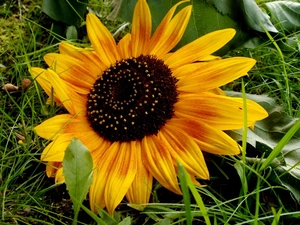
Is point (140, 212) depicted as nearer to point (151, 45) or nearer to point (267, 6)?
point (151, 45)

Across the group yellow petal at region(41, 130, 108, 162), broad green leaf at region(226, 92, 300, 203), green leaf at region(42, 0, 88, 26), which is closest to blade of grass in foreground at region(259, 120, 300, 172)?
broad green leaf at region(226, 92, 300, 203)

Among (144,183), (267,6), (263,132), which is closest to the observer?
(144,183)

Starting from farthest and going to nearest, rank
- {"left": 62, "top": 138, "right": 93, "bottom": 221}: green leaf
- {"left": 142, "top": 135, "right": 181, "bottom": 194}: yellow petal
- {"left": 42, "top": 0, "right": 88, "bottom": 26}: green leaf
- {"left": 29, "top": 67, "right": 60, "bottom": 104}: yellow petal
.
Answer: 1. {"left": 42, "top": 0, "right": 88, "bottom": 26}: green leaf
2. {"left": 29, "top": 67, "right": 60, "bottom": 104}: yellow petal
3. {"left": 142, "top": 135, "right": 181, "bottom": 194}: yellow petal
4. {"left": 62, "top": 138, "right": 93, "bottom": 221}: green leaf

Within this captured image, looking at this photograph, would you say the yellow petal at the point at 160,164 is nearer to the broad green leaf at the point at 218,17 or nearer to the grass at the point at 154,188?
the grass at the point at 154,188

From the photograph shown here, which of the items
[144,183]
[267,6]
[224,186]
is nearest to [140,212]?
[144,183]

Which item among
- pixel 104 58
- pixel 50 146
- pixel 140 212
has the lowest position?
Answer: pixel 140 212

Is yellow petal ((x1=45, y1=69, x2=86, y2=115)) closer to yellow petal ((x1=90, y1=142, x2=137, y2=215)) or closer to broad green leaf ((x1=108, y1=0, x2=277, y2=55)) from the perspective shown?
yellow petal ((x1=90, y1=142, x2=137, y2=215))

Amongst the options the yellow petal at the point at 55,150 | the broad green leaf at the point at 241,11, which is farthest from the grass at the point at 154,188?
the broad green leaf at the point at 241,11
